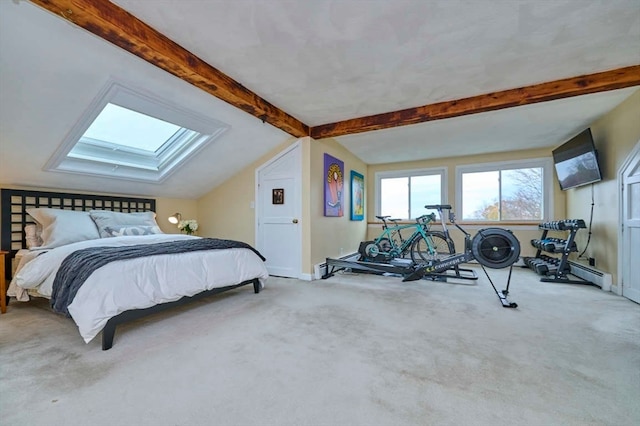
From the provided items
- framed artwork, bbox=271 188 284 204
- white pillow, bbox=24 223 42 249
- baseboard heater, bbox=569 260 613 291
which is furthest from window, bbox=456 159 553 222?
white pillow, bbox=24 223 42 249

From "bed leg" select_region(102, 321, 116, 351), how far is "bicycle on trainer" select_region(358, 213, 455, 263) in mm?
3766

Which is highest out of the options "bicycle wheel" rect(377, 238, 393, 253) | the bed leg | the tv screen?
the tv screen

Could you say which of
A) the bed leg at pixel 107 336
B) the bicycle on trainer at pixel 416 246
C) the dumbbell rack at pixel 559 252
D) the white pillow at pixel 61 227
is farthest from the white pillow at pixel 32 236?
the dumbbell rack at pixel 559 252

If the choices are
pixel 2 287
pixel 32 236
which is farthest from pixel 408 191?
pixel 2 287

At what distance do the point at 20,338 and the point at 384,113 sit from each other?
174 inches

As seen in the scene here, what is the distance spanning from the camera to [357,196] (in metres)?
6.17

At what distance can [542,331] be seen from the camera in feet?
7.89

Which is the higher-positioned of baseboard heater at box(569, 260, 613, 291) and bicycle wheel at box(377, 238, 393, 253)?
bicycle wheel at box(377, 238, 393, 253)

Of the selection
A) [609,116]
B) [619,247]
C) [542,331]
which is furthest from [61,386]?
[609,116]

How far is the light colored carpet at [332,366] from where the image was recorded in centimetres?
141

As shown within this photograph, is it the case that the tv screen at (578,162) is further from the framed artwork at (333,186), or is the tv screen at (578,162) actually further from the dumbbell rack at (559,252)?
the framed artwork at (333,186)

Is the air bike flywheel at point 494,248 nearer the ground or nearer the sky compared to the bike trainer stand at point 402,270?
nearer the sky

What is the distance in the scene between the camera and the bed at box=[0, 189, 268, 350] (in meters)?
2.11

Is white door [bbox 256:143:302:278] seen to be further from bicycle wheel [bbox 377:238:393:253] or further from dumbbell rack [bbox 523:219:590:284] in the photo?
dumbbell rack [bbox 523:219:590:284]
